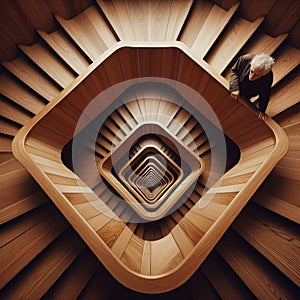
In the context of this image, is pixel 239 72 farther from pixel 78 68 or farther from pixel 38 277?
pixel 38 277

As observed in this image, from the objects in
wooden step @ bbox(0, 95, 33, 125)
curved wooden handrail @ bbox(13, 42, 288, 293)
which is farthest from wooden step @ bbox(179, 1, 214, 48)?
wooden step @ bbox(0, 95, 33, 125)

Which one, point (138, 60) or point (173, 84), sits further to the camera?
point (173, 84)

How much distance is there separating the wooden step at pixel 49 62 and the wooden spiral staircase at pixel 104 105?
0.02 m

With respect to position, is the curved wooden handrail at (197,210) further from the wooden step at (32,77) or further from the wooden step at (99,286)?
the wooden step at (32,77)

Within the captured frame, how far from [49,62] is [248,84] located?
266 cm

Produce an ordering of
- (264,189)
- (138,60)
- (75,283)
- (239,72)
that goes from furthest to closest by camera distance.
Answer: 1. (138,60)
2. (239,72)
3. (264,189)
4. (75,283)

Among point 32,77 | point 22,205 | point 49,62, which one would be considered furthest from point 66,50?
point 22,205

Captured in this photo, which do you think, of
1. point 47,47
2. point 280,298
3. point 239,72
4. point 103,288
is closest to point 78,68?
point 47,47

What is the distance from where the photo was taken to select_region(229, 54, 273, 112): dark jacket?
201cm

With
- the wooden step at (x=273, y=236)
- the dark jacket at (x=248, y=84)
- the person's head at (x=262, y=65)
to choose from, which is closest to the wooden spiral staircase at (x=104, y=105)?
the wooden step at (x=273, y=236)

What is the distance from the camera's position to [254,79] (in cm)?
197

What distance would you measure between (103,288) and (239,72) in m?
2.62

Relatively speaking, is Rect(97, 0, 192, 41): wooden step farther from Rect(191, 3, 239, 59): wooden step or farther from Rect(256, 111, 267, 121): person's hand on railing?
Rect(256, 111, 267, 121): person's hand on railing

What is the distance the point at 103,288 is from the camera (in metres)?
1.94
